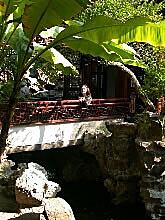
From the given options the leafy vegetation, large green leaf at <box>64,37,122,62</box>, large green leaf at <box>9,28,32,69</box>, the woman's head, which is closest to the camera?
large green leaf at <box>9,28,32,69</box>

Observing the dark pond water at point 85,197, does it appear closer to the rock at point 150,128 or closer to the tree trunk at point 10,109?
the rock at point 150,128

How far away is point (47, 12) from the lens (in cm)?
333

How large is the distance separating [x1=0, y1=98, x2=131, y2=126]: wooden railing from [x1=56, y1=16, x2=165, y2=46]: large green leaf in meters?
5.53

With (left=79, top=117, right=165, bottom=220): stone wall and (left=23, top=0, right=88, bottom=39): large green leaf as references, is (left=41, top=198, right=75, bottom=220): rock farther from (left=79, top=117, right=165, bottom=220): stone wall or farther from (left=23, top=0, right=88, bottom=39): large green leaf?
(left=79, top=117, right=165, bottom=220): stone wall

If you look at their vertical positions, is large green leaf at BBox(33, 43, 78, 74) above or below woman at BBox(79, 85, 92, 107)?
below

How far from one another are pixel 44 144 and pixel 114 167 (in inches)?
85.5

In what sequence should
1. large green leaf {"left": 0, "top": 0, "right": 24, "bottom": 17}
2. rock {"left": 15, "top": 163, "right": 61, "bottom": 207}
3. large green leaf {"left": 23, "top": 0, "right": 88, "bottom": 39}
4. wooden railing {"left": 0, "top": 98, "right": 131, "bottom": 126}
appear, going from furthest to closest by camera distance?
1. wooden railing {"left": 0, "top": 98, "right": 131, "bottom": 126}
2. rock {"left": 15, "top": 163, "right": 61, "bottom": 207}
3. large green leaf {"left": 0, "top": 0, "right": 24, "bottom": 17}
4. large green leaf {"left": 23, "top": 0, "right": 88, "bottom": 39}

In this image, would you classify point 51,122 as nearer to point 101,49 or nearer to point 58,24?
point 101,49

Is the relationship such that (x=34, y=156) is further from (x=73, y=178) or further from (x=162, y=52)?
(x=162, y=52)

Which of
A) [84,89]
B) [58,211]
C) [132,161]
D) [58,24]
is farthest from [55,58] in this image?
[132,161]

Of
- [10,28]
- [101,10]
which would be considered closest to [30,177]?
[10,28]

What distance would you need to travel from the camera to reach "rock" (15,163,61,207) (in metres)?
6.07

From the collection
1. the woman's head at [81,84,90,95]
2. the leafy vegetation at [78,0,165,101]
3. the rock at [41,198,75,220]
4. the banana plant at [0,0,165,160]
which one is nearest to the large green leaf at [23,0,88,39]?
the banana plant at [0,0,165,160]

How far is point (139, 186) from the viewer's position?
942 cm
